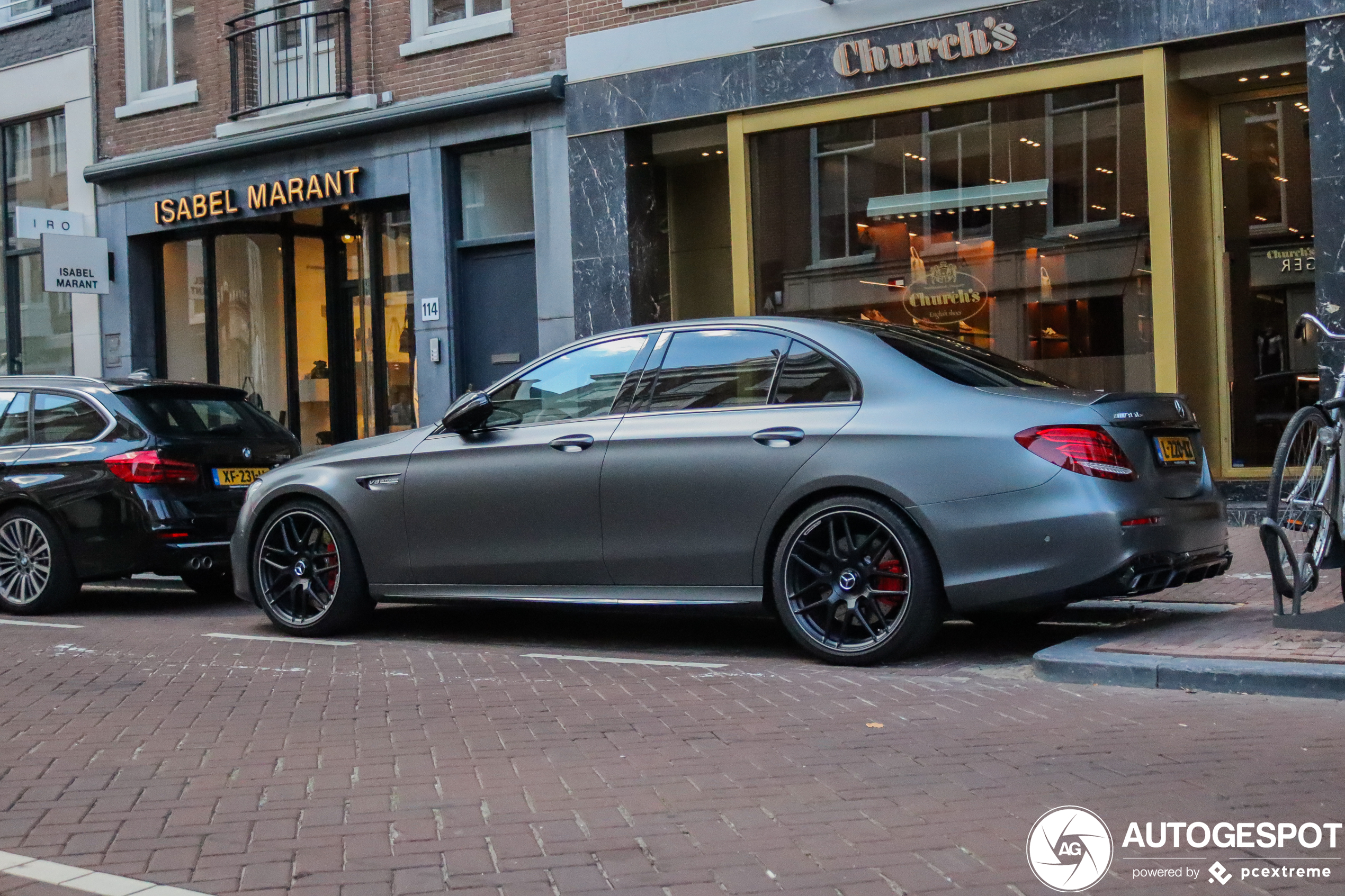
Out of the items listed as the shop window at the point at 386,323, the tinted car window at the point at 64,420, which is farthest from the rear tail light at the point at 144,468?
the shop window at the point at 386,323

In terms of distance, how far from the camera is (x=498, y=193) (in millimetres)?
15406

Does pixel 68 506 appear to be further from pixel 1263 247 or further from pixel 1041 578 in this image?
pixel 1263 247

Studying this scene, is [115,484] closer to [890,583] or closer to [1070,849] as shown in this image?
[890,583]

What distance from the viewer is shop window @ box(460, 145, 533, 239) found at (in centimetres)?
1517

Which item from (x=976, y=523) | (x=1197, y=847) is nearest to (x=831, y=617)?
(x=976, y=523)

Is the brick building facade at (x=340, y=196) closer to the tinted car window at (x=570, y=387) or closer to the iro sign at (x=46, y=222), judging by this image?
the iro sign at (x=46, y=222)

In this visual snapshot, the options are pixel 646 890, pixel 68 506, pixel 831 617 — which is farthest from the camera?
pixel 68 506

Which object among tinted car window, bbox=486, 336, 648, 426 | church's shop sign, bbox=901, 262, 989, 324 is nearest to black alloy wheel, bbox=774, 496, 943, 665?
tinted car window, bbox=486, 336, 648, 426

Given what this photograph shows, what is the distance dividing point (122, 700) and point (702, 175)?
9.44 meters

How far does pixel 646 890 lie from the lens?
3486 millimetres

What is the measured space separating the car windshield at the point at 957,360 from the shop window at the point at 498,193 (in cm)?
869

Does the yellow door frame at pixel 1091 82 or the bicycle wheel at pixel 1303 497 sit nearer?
the bicycle wheel at pixel 1303 497

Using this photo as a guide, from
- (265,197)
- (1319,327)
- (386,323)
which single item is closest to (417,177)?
(386,323)

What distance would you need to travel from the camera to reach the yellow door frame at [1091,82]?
11.4m
